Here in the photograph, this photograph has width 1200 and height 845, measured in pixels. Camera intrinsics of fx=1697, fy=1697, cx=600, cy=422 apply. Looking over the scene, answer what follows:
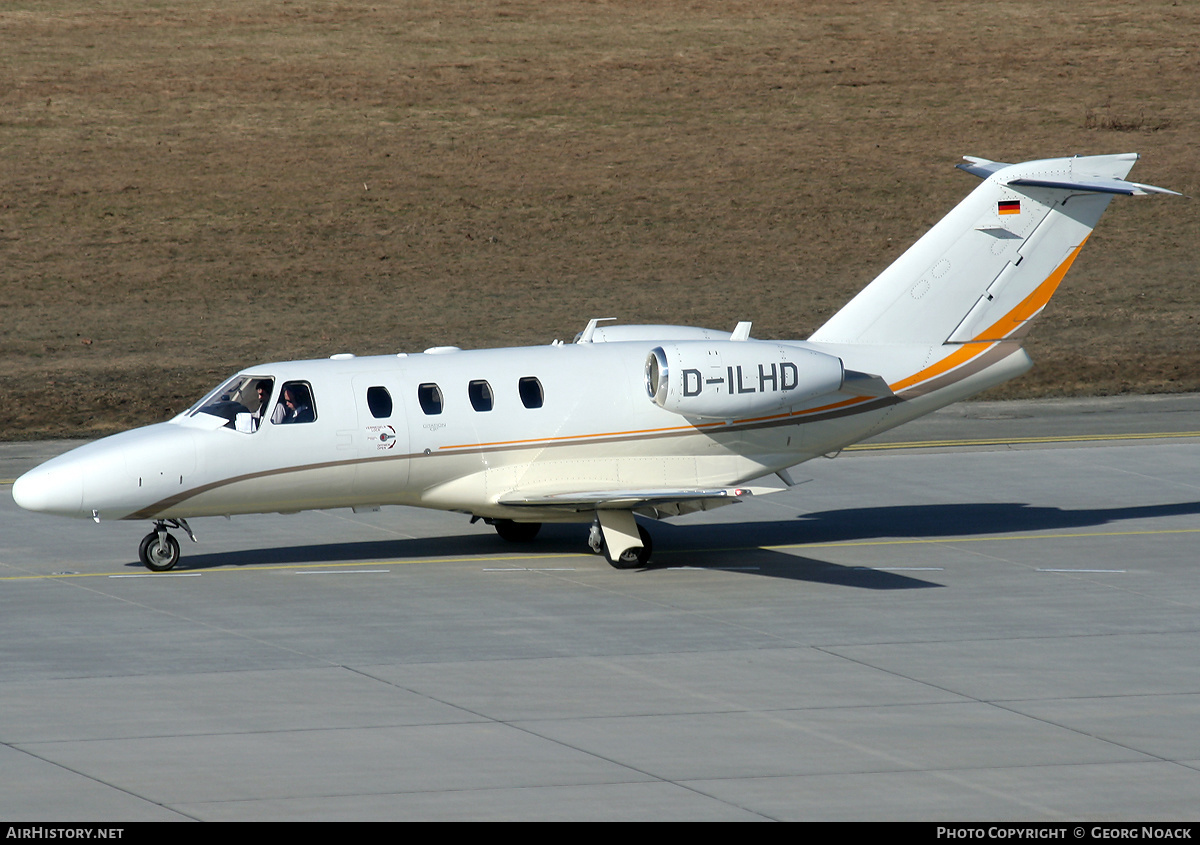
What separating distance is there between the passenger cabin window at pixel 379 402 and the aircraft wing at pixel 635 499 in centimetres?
185

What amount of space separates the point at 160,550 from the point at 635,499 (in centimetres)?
614

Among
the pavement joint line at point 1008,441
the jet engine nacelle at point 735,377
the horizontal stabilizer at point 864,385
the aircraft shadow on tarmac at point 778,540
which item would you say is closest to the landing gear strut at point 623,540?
the aircraft shadow on tarmac at point 778,540

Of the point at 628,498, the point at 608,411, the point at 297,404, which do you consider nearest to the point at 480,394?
the point at 608,411

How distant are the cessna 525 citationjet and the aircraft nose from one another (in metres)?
0.02

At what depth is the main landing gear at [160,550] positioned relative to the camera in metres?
21.7

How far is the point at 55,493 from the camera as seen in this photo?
67.2ft

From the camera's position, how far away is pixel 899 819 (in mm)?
13070

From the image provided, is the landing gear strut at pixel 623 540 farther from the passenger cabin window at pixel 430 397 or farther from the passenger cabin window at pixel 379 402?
the passenger cabin window at pixel 379 402

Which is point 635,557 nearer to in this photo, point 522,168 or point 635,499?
point 635,499

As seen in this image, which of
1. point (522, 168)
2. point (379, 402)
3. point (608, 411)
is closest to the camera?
point (379, 402)

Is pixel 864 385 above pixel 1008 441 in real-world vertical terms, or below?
above

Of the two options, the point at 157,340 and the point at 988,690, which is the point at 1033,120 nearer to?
the point at 157,340

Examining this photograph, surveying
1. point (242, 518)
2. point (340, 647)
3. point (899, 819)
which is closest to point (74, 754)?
point (340, 647)

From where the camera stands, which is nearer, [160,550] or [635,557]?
[160,550]
